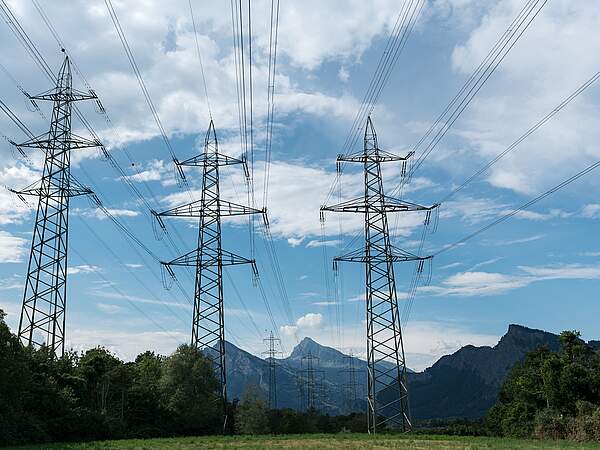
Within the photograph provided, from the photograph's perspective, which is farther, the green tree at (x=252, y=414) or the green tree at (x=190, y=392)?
the green tree at (x=252, y=414)

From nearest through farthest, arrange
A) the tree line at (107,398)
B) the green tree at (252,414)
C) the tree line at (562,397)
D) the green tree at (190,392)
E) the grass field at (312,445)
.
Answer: the grass field at (312,445) < the tree line at (107,398) < the tree line at (562,397) < the green tree at (190,392) < the green tree at (252,414)

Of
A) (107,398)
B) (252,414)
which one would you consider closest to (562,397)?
(252,414)

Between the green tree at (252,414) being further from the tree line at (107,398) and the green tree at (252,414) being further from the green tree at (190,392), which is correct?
the green tree at (190,392)

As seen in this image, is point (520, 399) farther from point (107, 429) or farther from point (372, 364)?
point (107, 429)

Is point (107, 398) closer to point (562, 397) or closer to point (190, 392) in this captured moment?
point (190, 392)

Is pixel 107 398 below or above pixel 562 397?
above

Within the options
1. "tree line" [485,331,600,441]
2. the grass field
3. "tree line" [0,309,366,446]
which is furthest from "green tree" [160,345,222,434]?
"tree line" [485,331,600,441]

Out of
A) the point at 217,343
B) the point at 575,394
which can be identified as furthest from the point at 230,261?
the point at 575,394

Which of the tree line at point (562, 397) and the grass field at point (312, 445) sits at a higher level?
the tree line at point (562, 397)

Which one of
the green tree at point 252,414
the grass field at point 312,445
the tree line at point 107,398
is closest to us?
the grass field at point 312,445

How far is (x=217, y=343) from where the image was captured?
6331cm

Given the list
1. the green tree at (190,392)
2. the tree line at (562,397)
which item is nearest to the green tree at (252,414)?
the green tree at (190,392)

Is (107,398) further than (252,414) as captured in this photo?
No

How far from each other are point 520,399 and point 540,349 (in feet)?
27.7
